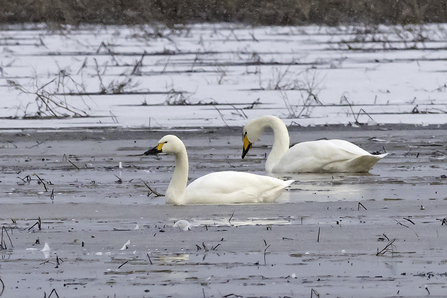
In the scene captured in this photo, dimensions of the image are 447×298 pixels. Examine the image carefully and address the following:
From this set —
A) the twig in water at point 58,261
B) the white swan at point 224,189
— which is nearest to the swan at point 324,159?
the white swan at point 224,189

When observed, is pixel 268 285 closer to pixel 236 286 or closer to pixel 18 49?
pixel 236 286

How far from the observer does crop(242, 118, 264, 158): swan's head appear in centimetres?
1202

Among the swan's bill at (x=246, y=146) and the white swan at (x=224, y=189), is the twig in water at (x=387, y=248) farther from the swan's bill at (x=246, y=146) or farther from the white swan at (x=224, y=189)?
the swan's bill at (x=246, y=146)

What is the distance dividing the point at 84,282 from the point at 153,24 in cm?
3034

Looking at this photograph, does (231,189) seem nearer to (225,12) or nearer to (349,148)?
(349,148)

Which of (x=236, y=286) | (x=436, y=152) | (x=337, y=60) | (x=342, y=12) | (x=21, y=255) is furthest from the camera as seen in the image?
(x=342, y=12)

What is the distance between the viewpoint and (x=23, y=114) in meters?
17.1

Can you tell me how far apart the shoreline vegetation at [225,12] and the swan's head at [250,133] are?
80.1 ft

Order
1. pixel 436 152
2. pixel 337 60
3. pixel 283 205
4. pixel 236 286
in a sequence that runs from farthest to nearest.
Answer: pixel 337 60 → pixel 436 152 → pixel 283 205 → pixel 236 286

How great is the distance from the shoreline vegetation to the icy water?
82.9ft

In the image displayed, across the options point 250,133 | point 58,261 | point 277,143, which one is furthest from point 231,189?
point 250,133

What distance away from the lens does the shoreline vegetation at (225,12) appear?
121ft

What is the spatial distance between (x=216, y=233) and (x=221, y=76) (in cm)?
1345

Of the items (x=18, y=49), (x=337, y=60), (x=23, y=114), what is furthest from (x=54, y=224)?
(x=18, y=49)
